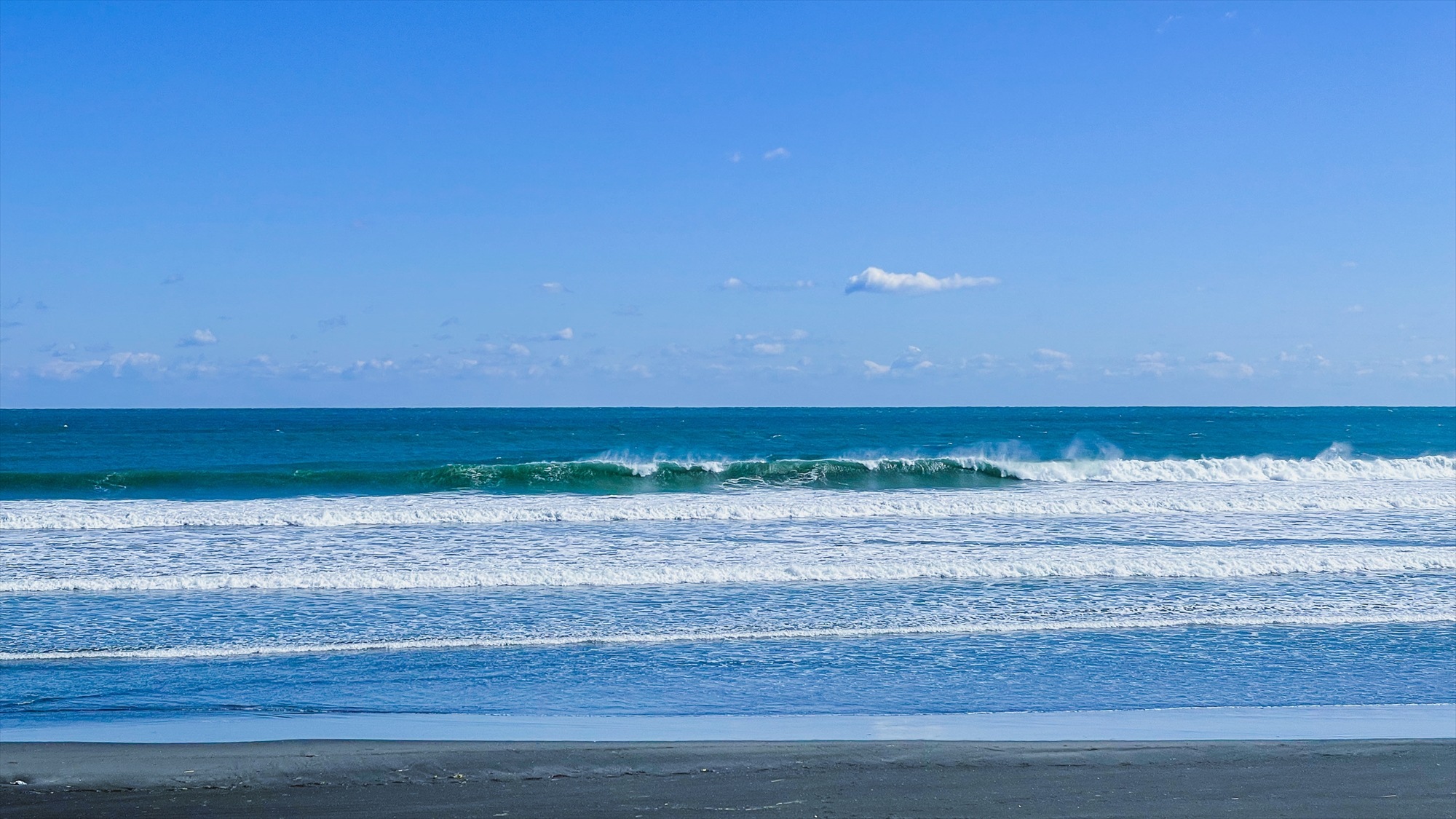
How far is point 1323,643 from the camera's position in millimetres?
9633

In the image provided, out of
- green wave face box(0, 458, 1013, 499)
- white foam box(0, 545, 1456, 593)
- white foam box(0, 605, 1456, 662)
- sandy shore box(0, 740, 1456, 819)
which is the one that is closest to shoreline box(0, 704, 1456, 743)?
sandy shore box(0, 740, 1456, 819)

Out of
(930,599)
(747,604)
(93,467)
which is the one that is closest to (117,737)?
(747,604)

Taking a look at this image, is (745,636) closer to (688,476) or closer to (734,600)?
(734,600)

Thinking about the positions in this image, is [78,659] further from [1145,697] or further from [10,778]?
[1145,697]

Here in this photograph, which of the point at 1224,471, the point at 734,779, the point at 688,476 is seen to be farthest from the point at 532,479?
the point at 734,779

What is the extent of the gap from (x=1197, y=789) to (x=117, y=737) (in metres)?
6.70

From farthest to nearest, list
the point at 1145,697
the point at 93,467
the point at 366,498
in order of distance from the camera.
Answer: the point at 93,467
the point at 366,498
the point at 1145,697

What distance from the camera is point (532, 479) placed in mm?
31688

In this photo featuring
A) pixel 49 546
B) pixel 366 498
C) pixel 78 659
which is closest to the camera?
pixel 78 659

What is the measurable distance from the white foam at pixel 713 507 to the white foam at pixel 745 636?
1039 cm

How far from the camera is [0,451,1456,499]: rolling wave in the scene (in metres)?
29.9

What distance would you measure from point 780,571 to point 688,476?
1817 cm

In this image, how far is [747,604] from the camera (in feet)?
37.9

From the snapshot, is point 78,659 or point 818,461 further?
point 818,461
